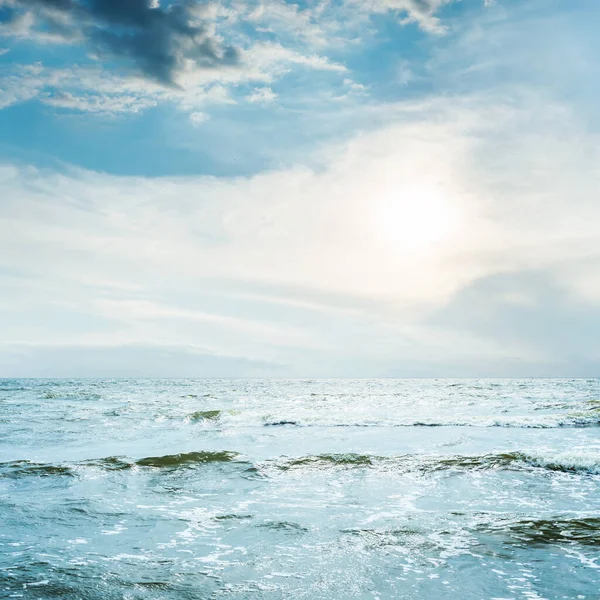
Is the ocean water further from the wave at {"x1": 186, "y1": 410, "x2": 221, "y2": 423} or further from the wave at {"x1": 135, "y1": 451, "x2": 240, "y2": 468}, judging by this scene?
the wave at {"x1": 186, "y1": 410, "x2": 221, "y2": 423}

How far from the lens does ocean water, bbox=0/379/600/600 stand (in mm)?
5602

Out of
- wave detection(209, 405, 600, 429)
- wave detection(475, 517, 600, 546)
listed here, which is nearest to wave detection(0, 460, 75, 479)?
wave detection(475, 517, 600, 546)

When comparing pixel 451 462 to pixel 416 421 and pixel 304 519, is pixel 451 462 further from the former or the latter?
pixel 416 421

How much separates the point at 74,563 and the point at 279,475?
629 cm

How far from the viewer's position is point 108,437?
64.4 ft

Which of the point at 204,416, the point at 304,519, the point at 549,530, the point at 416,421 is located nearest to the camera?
the point at 549,530

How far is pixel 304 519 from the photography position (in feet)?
26.9

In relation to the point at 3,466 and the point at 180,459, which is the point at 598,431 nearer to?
the point at 180,459

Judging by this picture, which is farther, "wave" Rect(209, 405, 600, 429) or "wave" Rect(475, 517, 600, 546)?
"wave" Rect(209, 405, 600, 429)

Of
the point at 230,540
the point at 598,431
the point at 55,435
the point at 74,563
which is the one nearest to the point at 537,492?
the point at 230,540

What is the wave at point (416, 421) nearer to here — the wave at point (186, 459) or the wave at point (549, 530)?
the wave at point (186, 459)

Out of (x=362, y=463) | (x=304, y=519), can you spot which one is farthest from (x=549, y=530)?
(x=362, y=463)

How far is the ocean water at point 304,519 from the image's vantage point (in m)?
5.60

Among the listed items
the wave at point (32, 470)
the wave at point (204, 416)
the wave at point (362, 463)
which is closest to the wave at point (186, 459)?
the wave at point (362, 463)
